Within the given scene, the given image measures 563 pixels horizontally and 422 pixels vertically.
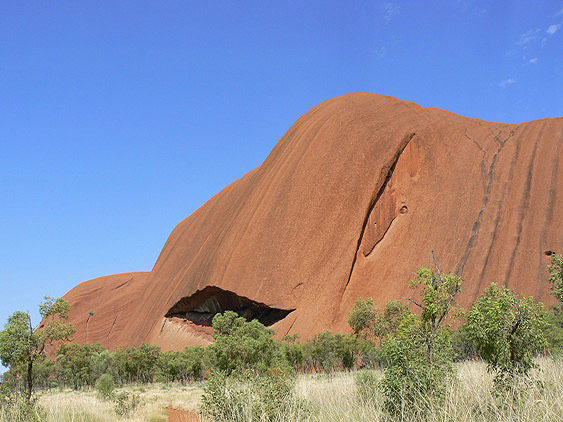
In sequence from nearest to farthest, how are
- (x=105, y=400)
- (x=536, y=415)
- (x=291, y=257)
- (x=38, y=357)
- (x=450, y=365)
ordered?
(x=536, y=415), (x=450, y=365), (x=38, y=357), (x=105, y=400), (x=291, y=257)

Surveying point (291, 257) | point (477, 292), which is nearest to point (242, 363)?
point (477, 292)

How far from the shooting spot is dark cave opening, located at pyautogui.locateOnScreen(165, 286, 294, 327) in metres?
44.8

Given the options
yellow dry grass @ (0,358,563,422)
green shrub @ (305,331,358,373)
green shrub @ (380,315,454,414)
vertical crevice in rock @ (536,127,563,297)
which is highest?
vertical crevice in rock @ (536,127,563,297)

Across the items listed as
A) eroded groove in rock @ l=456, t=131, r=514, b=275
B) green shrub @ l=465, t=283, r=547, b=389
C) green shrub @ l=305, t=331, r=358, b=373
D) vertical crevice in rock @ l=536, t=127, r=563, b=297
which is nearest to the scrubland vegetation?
green shrub @ l=465, t=283, r=547, b=389

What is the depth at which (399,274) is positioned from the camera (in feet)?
134

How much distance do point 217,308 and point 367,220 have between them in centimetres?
1807

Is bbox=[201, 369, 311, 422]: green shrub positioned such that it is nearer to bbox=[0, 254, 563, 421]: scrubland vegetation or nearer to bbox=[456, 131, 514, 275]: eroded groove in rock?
bbox=[0, 254, 563, 421]: scrubland vegetation

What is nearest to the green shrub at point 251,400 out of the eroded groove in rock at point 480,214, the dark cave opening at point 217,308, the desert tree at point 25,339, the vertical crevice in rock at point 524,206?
the desert tree at point 25,339

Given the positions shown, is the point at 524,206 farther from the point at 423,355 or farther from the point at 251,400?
the point at 251,400

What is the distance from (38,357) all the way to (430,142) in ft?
133

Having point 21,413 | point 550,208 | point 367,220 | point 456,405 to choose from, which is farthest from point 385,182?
point 456,405

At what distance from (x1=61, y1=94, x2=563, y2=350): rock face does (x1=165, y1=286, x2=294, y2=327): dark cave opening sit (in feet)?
0.48

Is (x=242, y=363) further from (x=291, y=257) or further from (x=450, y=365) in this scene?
(x=291, y=257)

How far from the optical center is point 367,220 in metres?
45.8
